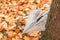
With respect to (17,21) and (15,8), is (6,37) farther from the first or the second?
(15,8)

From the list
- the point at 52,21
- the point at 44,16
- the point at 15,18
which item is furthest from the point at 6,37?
the point at 52,21

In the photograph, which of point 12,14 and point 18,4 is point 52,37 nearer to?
point 12,14

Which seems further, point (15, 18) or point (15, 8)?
point (15, 8)

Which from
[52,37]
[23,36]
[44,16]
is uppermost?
[44,16]

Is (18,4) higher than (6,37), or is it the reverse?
(18,4)

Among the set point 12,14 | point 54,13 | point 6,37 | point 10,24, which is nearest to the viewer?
point 54,13

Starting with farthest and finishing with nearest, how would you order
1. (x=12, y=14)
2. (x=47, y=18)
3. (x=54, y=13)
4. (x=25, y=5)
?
(x=25, y=5) < (x=12, y=14) < (x=47, y=18) < (x=54, y=13)

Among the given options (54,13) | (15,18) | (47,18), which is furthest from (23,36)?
(54,13)
